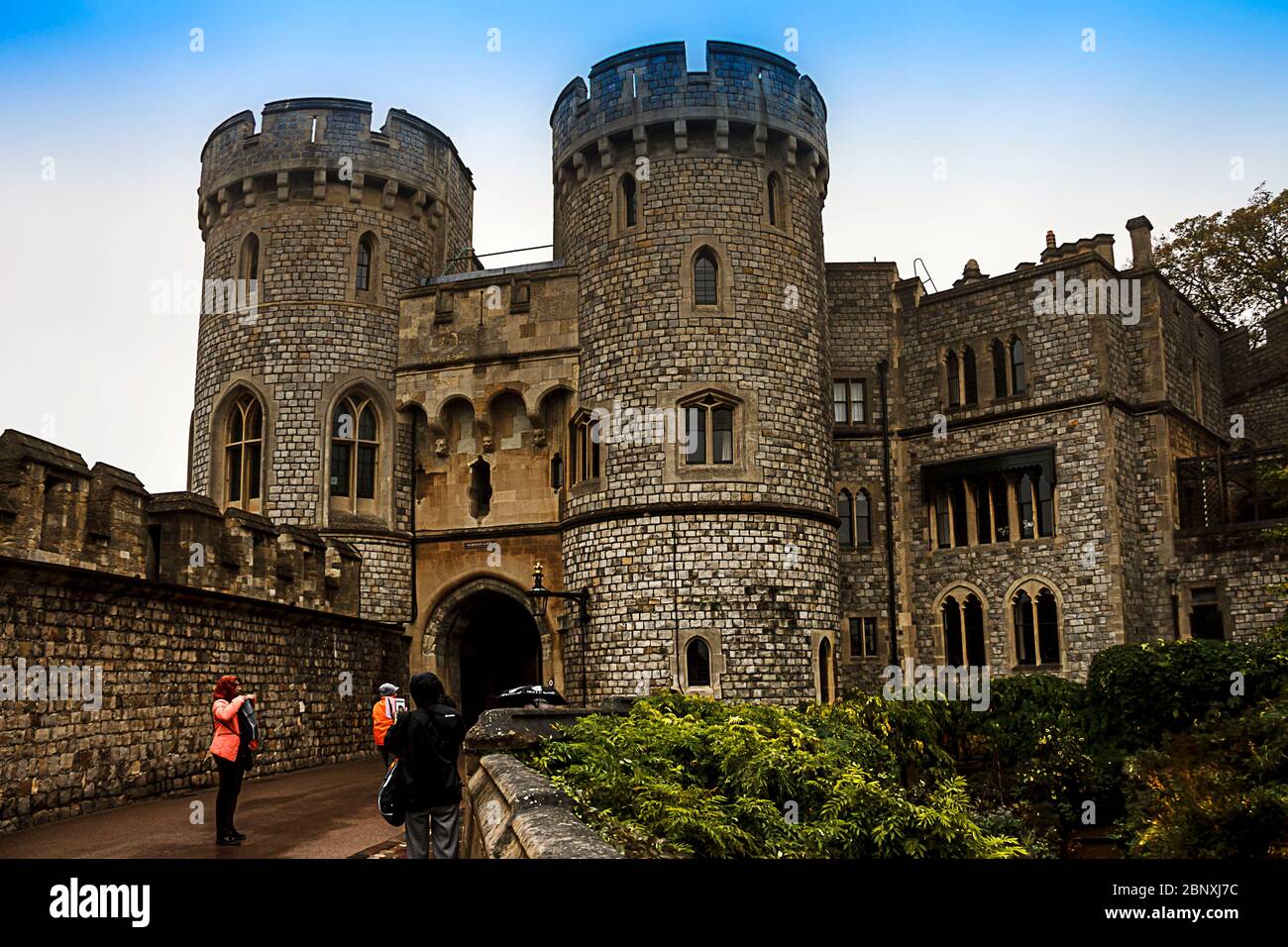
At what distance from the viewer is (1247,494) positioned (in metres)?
23.9

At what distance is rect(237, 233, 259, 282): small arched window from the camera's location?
978 inches

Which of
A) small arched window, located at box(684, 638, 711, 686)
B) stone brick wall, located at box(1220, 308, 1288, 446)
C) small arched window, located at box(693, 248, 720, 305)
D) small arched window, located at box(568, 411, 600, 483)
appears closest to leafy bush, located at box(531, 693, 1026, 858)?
small arched window, located at box(684, 638, 711, 686)

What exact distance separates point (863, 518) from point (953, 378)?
3650mm

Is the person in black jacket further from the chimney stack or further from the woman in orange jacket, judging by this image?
the chimney stack

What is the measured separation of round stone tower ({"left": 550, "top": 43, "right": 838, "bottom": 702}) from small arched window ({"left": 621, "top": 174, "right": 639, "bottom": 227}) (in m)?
0.04

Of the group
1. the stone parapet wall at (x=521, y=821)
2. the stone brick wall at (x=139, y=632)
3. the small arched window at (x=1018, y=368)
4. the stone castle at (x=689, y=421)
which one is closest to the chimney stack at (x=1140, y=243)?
the stone castle at (x=689, y=421)

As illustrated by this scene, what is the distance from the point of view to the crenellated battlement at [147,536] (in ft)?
42.1

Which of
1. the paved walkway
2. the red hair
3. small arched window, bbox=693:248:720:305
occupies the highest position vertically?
small arched window, bbox=693:248:720:305

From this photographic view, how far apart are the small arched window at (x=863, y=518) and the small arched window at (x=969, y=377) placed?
9.80 feet

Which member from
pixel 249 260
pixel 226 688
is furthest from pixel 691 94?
pixel 226 688

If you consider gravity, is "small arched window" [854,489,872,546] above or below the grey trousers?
above

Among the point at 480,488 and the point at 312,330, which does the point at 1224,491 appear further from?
the point at 312,330

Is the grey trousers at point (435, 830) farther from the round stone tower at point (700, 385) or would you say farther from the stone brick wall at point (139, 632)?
the round stone tower at point (700, 385)

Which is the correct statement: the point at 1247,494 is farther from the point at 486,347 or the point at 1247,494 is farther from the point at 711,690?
the point at 486,347
